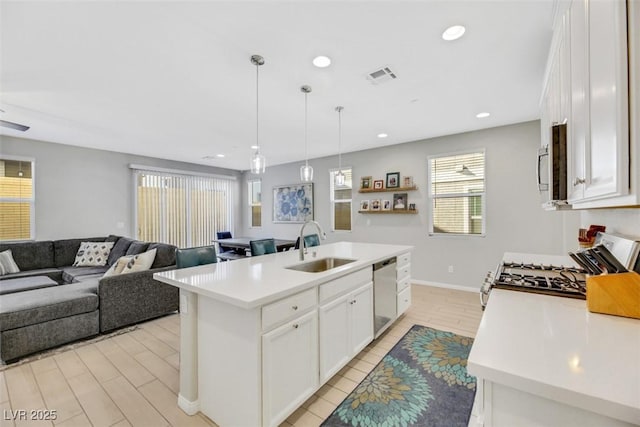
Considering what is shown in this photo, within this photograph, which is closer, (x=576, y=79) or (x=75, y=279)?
(x=576, y=79)

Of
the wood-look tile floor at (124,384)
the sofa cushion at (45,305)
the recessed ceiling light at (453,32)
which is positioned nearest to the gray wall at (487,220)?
the wood-look tile floor at (124,384)

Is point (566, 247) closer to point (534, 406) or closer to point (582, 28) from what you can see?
point (582, 28)

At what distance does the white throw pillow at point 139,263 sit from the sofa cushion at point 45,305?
39 cm

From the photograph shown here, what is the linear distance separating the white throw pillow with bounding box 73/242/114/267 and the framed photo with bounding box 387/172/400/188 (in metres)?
5.16

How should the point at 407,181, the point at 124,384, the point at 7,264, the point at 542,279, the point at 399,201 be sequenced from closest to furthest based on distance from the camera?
the point at 542,279
the point at 124,384
the point at 7,264
the point at 407,181
the point at 399,201

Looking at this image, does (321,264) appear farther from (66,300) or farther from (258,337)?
(66,300)

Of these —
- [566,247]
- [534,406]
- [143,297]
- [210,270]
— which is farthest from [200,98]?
[566,247]

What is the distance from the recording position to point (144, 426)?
169 cm

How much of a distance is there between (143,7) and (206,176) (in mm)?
5592

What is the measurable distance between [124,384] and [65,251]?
3736 millimetres

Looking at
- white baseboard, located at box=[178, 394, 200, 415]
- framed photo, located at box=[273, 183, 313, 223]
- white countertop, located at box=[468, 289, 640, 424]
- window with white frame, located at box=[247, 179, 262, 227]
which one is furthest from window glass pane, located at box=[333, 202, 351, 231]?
white countertop, located at box=[468, 289, 640, 424]

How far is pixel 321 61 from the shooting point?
7.51 feet

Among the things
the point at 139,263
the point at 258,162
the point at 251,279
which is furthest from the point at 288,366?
the point at 139,263

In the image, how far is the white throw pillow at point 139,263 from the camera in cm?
324
